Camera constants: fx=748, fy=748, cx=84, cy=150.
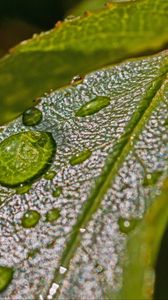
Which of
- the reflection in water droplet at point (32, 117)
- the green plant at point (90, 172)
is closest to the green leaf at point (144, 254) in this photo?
the green plant at point (90, 172)

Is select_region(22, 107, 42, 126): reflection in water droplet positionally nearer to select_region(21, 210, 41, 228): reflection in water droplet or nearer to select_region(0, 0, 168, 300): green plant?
select_region(0, 0, 168, 300): green plant

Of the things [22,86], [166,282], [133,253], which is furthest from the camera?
[22,86]

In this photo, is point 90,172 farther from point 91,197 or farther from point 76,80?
point 76,80

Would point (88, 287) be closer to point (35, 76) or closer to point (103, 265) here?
point (103, 265)

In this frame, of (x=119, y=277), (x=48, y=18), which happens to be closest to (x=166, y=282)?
(x=119, y=277)

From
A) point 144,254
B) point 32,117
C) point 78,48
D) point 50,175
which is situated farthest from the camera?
point 78,48

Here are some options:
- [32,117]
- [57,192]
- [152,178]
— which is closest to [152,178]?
[152,178]
